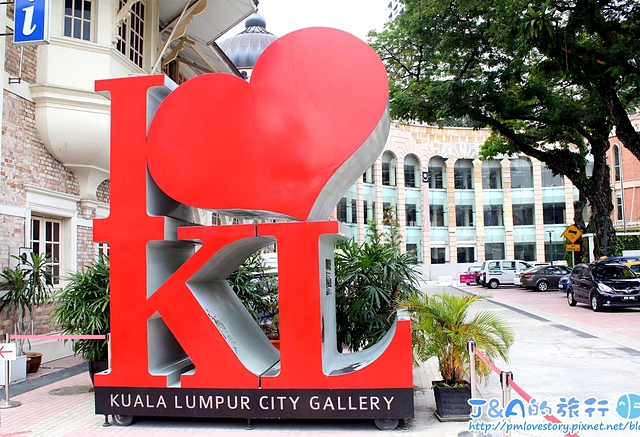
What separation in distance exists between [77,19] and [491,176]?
45.0 metres

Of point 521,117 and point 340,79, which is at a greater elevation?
point 521,117

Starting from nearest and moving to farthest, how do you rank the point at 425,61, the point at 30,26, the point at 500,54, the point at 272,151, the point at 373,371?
the point at 373,371 < the point at 272,151 < the point at 30,26 < the point at 500,54 < the point at 425,61

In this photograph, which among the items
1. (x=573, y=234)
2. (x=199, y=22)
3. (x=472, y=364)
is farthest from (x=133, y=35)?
(x=573, y=234)

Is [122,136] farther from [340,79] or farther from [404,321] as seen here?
[404,321]

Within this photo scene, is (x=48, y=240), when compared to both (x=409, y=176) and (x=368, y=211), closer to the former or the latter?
(x=368, y=211)

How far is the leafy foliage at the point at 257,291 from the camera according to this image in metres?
10.3

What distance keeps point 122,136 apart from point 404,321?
4069 millimetres

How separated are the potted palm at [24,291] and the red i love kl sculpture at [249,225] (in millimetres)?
3665

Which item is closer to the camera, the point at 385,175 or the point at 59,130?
the point at 59,130

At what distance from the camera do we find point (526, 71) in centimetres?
2272

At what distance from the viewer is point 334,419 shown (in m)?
6.91

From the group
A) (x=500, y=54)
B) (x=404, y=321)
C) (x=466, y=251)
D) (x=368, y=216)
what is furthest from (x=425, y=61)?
(x=466, y=251)

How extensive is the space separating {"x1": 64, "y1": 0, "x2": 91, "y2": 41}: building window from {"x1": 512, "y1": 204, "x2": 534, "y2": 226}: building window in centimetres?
4474

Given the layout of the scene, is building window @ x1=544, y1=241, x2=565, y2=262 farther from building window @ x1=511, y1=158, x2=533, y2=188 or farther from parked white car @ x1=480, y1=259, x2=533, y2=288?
parked white car @ x1=480, y1=259, x2=533, y2=288
